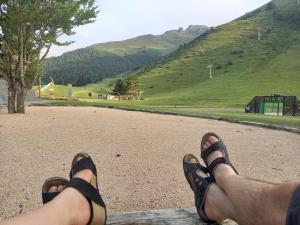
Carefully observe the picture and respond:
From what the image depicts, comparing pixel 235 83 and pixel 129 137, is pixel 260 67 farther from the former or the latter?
pixel 129 137

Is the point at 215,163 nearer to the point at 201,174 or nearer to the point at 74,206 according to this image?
the point at 201,174

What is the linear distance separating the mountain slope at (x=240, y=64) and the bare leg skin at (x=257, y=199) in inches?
1723

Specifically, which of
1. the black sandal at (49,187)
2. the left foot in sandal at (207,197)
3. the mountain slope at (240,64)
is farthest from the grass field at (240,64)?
the black sandal at (49,187)

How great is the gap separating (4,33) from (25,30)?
919 mm

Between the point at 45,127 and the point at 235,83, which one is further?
the point at 235,83

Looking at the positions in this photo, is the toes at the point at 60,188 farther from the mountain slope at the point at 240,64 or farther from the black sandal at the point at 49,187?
the mountain slope at the point at 240,64

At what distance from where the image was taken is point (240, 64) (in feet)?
254

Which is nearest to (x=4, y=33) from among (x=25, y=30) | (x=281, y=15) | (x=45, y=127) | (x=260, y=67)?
(x=25, y=30)

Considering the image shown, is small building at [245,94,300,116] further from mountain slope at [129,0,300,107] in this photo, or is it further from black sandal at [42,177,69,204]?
black sandal at [42,177,69,204]

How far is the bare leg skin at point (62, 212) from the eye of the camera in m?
2.11

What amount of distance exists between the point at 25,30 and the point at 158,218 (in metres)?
14.3

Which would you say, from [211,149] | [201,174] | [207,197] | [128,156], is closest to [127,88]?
[128,156]

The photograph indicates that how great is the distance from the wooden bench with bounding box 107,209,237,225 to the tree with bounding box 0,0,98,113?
12879mm

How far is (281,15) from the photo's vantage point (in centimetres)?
11062
